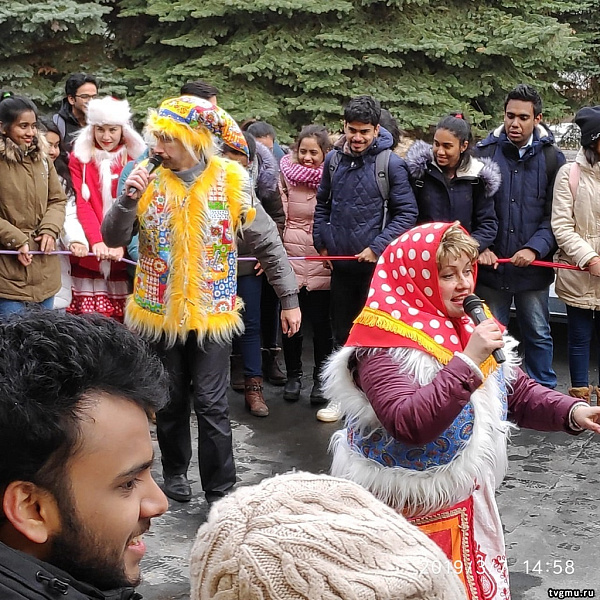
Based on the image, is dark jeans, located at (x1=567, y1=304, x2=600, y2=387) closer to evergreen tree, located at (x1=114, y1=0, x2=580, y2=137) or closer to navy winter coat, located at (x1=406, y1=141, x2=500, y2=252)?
navy winter coat, located at (x1=406, y1=141, x2=500, y2=252)

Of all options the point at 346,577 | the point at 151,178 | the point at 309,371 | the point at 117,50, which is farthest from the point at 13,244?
the point at 117,50

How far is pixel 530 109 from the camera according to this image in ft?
21.9

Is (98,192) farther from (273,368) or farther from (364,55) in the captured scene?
(364,55)

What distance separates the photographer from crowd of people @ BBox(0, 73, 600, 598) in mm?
1612

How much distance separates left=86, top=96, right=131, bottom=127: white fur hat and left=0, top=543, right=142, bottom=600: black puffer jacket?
5310 mm

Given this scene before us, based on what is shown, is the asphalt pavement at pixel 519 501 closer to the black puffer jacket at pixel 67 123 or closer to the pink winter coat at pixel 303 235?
the pink winter coat at pixel 303 235

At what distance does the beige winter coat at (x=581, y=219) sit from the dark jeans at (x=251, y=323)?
7.15 feet

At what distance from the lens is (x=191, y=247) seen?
4.77 metres

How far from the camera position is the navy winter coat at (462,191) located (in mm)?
6637

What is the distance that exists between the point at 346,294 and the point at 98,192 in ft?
6.23

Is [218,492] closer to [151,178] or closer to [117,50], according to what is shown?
[151,178]

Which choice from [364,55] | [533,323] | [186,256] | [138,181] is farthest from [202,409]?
[364,55]

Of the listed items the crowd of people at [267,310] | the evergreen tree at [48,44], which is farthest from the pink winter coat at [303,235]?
the evergreen tree at [48,44]

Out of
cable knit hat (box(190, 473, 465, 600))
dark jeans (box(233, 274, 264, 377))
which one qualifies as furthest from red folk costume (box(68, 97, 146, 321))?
cable knit hat (box(190, 473, 465, 600))
